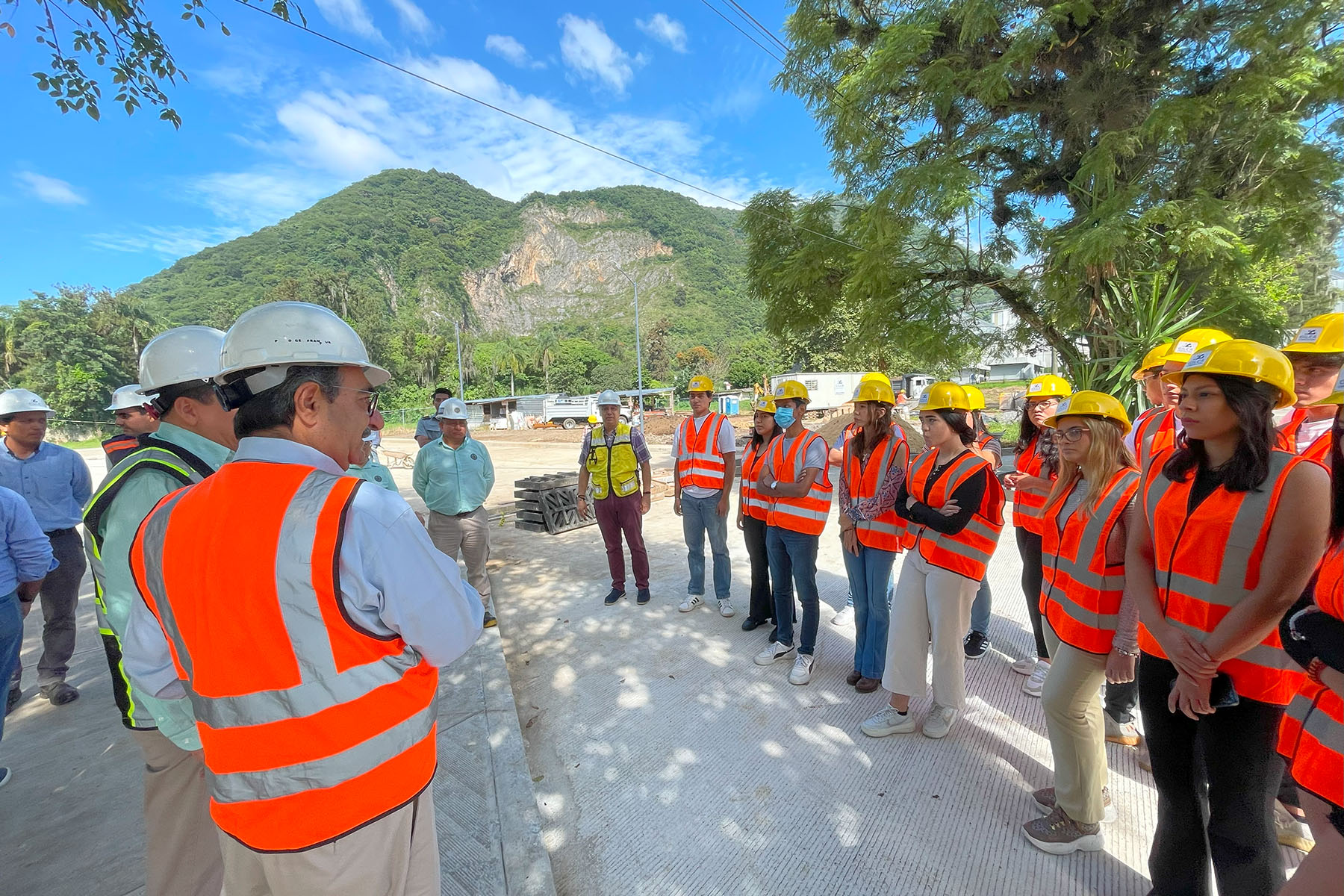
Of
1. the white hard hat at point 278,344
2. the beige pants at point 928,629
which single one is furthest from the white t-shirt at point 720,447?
the white hard hat at point 278,344

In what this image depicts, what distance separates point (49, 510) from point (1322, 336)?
24.2 feet

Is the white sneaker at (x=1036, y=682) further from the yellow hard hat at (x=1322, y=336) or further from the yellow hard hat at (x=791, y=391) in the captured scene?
the yellow hard hat at (x=791, y=391)

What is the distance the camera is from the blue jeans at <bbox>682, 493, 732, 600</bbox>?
475cm

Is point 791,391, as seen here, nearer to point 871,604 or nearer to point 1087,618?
point 871,604

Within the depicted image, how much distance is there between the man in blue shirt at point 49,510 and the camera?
11.8ft

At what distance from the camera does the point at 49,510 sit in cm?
375

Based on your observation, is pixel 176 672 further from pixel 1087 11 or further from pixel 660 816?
pixel 1087 11

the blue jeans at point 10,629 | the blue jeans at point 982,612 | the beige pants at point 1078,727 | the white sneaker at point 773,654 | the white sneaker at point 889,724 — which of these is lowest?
the white sneaker at point 773,654

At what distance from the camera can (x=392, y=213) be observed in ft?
371

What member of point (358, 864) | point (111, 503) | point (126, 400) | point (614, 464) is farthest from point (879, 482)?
point (126, 400)

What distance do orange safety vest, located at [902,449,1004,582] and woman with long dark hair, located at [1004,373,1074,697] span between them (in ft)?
1.58

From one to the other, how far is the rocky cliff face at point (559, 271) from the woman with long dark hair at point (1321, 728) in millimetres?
121158

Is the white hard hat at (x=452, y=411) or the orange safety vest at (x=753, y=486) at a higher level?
the white hard hat at (x=452, y=411)

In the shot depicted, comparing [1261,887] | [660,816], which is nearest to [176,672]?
[660,816]
